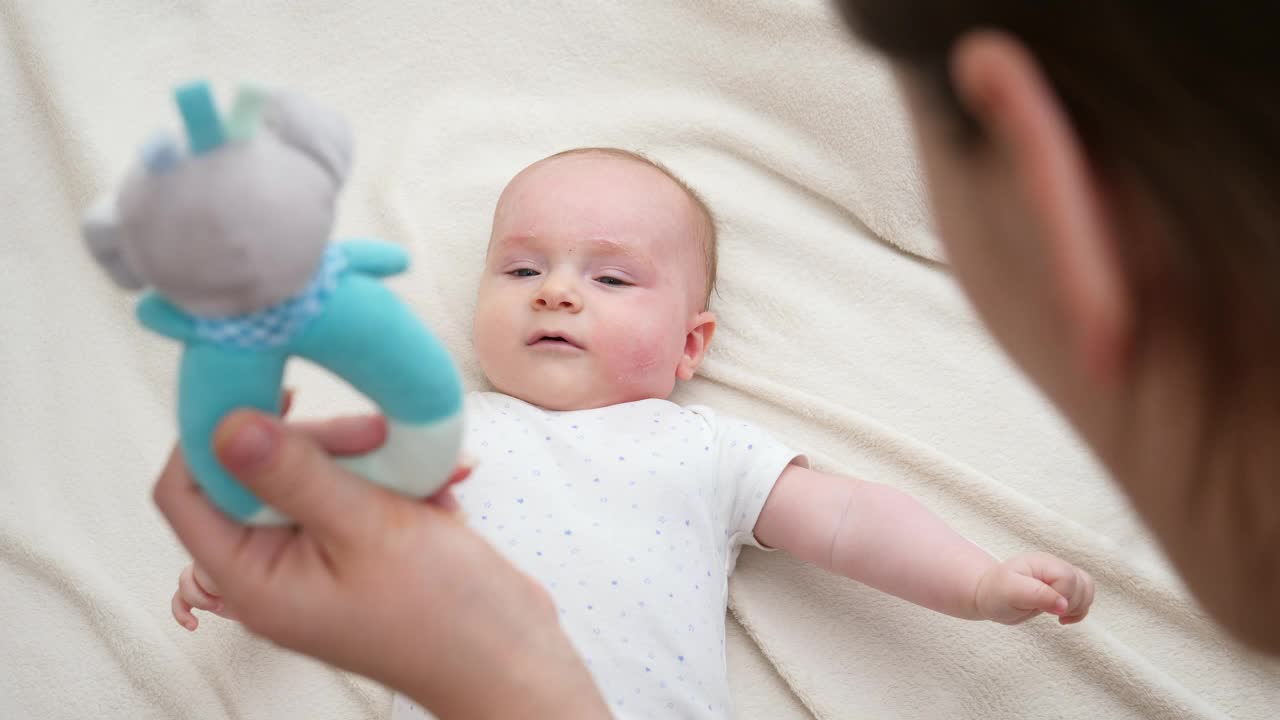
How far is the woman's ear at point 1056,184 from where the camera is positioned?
54cm

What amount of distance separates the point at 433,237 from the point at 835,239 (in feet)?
1.96

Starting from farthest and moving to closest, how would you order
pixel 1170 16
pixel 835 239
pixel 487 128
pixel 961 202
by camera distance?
pixel 487 128
pixel 835 239
pixel 961 202
pixel 1170 16

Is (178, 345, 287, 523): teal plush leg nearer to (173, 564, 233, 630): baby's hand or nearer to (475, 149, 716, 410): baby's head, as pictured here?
(173, 564, 233, 630): baby's hand

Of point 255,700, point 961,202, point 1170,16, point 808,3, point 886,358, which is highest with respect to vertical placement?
point 808,3

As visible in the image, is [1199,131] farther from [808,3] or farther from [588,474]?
[808,3]

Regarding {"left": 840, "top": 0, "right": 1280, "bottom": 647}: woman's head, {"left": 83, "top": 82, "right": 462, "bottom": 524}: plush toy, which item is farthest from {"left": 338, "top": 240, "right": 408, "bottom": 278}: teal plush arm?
{"left": 840, "top": 0, "right": 1280, "bottom": 647}: woman's head

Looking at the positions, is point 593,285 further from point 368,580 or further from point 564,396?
point 368,580

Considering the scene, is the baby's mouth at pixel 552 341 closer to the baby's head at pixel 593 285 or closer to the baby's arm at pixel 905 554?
the baby's head at pixel 593 285

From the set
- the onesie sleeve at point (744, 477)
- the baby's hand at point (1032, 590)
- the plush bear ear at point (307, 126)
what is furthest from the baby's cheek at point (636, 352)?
the plush bear ear at point (307, 126)

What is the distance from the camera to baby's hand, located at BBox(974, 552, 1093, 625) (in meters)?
1.11

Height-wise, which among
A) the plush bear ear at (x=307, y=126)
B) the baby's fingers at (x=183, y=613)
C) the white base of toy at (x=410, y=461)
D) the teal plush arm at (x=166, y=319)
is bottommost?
the baby's fingers at (x=183, y=613)

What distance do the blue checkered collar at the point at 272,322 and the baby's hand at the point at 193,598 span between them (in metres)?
0.54

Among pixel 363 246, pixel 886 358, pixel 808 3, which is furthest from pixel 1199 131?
pixel 808 3

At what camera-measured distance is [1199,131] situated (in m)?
0.56
